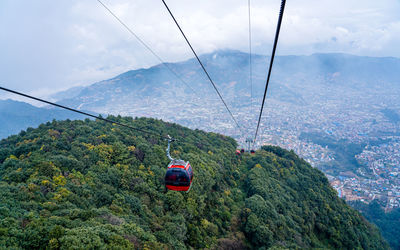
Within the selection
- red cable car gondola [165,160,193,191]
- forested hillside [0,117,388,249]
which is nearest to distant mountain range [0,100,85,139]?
forested hillside [0,117,388,249]

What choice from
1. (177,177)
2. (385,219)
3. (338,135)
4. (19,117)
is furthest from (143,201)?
(338,135)

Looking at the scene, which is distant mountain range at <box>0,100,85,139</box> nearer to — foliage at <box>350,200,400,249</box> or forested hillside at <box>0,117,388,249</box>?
forested hillside at <box>0,117,388,249</box>

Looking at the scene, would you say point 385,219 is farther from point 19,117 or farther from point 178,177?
point 19,117

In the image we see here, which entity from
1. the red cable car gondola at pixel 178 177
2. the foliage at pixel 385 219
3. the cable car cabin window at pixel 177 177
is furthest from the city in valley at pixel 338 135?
the cable car cabin window at pixel 177 177

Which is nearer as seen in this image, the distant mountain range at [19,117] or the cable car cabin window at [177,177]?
the cable car cabin window at [177,177]

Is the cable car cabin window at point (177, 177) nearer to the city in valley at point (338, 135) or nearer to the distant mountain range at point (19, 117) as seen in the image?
the city in valley at point (338, 135)

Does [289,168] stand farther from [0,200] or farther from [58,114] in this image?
[58,114]
